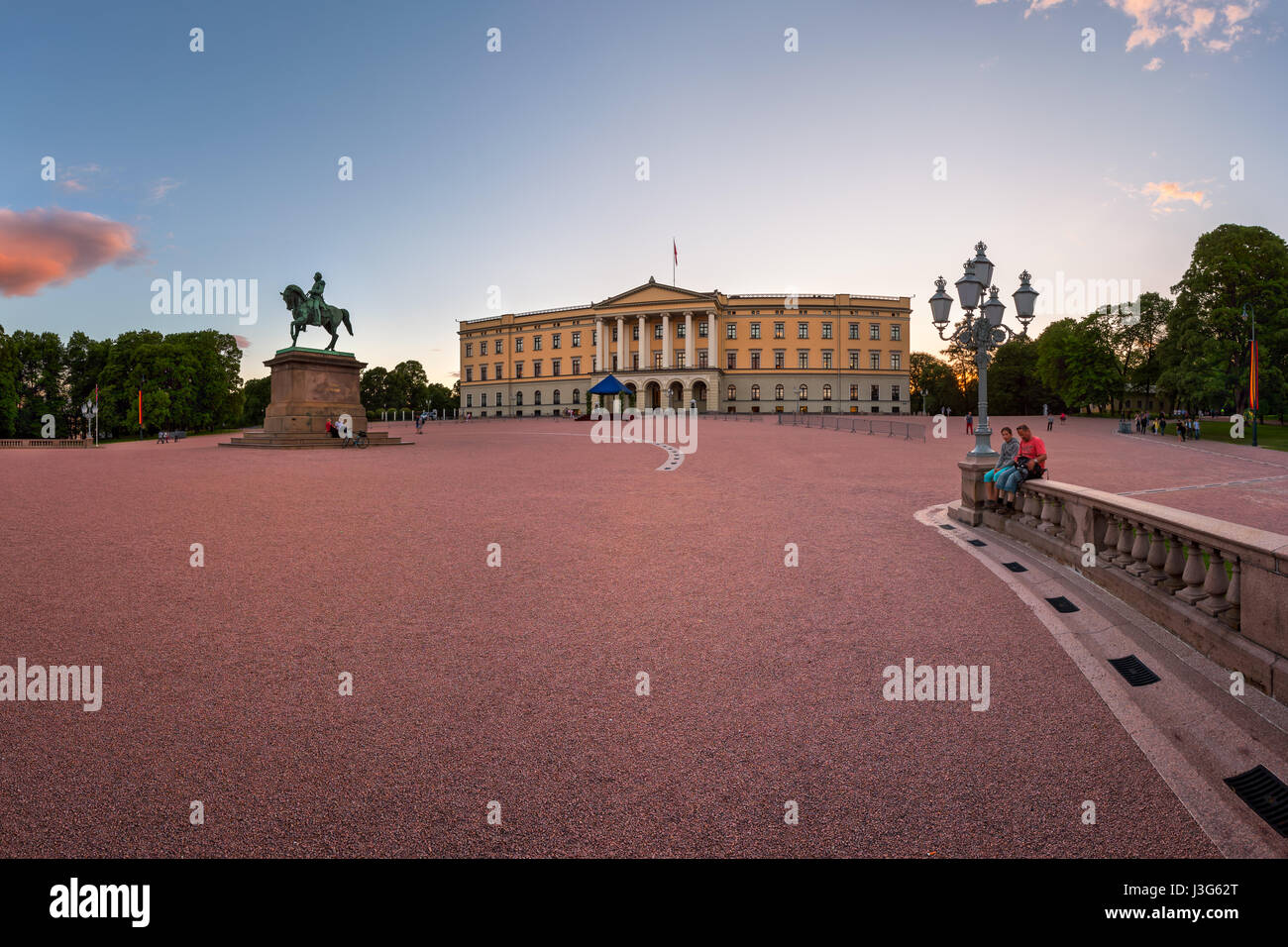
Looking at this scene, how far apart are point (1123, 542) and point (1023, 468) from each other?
335 centimetres

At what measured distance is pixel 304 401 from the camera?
3000cm

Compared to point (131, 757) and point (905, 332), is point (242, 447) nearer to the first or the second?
point (131, 757)

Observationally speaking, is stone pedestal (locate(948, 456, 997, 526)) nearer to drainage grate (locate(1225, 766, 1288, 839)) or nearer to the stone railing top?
the stone railing top

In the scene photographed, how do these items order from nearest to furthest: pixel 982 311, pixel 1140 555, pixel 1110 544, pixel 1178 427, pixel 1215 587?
pixel 1215 587
pixel 1140 555
pixel 1110 544
pixel 982 311
pixel 1178 427

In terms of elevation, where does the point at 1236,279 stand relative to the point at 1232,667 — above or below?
above

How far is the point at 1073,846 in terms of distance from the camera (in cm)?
287

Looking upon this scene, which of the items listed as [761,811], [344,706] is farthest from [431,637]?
[761,811]

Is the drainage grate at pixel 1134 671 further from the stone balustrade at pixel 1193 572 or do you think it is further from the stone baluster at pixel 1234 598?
the stone baluster at pixel 1234 598

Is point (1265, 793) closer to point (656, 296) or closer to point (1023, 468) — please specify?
point (1023, 468)

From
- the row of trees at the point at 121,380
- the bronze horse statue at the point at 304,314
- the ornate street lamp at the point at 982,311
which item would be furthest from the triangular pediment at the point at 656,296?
the ornate street lamp at the point at 982,311

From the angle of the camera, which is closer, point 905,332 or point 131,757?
point 131,757

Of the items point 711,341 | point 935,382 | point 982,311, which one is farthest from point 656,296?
point 982,311

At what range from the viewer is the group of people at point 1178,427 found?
1439 inches

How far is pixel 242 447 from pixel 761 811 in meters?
31.9
